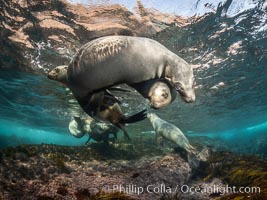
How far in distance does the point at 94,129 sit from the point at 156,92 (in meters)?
9.44

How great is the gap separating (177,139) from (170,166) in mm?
2692

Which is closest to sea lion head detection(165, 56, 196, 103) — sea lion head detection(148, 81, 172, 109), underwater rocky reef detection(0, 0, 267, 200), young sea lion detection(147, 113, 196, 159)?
sea lion head detection(148, 81, 172, 109)

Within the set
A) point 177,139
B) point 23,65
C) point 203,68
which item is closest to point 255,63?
point 203,68

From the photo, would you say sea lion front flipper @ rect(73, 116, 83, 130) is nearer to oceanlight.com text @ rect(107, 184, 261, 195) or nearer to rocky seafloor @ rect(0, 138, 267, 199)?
rocky seafloor @ rect(0, 138, 267, 199)

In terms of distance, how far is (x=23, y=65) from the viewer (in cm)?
1521

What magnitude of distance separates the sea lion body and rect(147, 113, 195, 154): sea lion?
22.2 ft

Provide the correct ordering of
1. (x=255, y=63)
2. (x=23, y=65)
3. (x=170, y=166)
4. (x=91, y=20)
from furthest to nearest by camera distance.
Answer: (x=255, y=63), (x=23, y=65), (x=91, y=20), (x=170, y=166)

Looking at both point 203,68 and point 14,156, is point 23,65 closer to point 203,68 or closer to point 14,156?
point 14,156

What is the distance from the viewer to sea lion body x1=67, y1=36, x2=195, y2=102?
446 cm

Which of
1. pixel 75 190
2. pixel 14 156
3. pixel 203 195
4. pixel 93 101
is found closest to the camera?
pixel 93 101

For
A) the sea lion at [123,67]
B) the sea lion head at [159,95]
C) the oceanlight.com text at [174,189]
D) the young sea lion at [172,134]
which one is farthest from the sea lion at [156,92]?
the young sea lion at [172,134]

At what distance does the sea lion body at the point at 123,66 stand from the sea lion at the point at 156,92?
5.6 inches

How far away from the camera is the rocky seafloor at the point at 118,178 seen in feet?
21.9

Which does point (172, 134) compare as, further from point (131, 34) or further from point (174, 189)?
point (131, 34)
